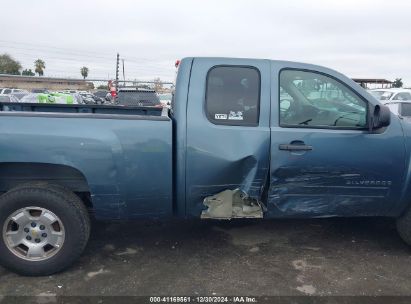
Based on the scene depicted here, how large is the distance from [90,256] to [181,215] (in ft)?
3.27

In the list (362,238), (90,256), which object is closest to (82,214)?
(90,256)

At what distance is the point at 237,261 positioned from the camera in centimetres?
391

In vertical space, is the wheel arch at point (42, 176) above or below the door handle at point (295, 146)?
below

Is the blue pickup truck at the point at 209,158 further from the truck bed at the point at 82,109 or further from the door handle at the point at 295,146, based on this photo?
the truck bed at the point at 82,109

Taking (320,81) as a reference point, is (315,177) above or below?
below

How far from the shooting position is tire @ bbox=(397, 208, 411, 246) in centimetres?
402

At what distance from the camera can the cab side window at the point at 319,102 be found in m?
3.73

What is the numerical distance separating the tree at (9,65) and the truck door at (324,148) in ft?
270

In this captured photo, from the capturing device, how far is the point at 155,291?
3.35 meters

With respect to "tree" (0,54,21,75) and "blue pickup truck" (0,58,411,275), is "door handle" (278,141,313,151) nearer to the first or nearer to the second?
"blue pickup truck" (0,58,411,275)

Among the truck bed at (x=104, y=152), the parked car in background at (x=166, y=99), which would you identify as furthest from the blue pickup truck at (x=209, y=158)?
the parked car in background at (x=166, y=99)

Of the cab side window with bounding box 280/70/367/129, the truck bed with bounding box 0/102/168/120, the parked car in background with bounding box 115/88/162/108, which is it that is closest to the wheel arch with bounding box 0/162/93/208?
the truck bed with bounding box 0/102/168/120

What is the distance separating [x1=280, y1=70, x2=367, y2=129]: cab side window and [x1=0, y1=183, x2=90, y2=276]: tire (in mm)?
2060

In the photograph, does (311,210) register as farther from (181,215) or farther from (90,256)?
(90,256)
